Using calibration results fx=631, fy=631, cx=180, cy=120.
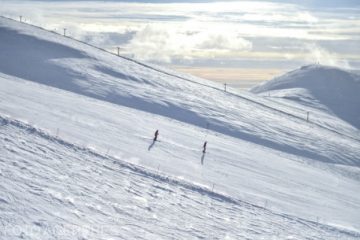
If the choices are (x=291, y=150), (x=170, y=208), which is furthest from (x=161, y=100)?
(x=170, y=208)

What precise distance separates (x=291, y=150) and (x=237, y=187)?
81.1 feet

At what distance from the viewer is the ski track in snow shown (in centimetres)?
2428

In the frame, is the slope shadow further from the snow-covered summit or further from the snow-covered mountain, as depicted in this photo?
the snow-covered summit

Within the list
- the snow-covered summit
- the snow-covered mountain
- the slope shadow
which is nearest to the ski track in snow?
the snow-covered mountain

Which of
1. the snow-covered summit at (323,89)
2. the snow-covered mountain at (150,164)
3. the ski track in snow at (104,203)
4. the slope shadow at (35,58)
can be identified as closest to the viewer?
the ski track in snow at (104,203)

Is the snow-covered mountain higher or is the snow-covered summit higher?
the snow-covered summit

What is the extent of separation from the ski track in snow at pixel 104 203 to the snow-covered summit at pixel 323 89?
285ft

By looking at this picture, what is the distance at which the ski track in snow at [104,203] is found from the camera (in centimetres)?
2428

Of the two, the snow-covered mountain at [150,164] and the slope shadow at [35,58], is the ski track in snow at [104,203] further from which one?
the slope shadow at [35,58]

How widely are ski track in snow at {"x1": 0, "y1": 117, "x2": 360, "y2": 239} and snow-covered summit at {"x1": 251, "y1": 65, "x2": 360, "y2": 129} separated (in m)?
87.0

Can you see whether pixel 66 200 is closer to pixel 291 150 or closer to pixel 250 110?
pixel 291 150

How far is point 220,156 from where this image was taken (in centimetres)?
4512

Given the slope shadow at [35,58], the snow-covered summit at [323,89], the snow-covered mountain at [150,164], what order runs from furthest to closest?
the snow-covered summit at [323,89] < the slope shadow at [35,58] < the snow-covered mountain at [150,164]

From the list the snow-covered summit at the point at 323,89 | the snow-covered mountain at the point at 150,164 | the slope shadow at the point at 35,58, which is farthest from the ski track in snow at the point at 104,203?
the snow-covered summit at the point at 323,89
